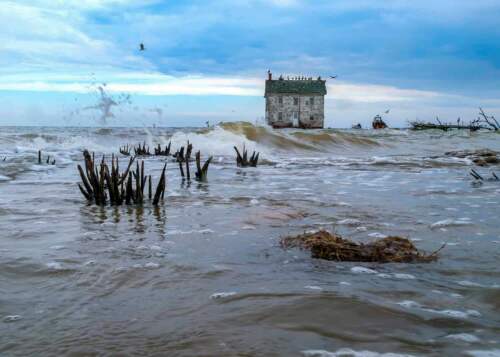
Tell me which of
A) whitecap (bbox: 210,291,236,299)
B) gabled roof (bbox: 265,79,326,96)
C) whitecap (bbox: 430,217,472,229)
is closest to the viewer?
whitecap (bbox: 210,291,236,299)

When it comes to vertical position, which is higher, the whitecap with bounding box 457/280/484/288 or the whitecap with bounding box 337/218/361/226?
the whitecap with bounding box 337/218/361/226

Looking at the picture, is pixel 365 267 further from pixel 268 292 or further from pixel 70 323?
pixel 70 323

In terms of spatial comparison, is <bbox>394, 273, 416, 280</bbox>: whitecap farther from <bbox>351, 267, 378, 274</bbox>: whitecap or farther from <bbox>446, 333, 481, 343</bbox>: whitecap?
<bbox>446, 333, 481, 343</bbox>: whitecap

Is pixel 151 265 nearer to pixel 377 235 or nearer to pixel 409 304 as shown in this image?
pixel 409 304

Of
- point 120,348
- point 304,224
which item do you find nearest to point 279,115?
point 304,224

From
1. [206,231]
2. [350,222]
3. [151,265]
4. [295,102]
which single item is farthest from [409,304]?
[295,102]

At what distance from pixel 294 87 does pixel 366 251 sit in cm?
5963

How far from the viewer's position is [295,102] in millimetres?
62969

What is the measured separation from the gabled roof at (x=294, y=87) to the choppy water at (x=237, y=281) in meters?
55.0

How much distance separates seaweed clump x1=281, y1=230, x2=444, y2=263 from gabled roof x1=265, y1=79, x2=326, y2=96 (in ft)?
191

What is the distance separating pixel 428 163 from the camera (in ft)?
57.0

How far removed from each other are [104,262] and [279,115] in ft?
195

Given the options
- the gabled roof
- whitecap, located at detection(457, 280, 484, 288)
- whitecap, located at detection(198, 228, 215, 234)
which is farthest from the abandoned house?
whitecap, located at detection(457, 280, 484, 288)

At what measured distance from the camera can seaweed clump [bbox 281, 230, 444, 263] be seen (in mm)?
4562
